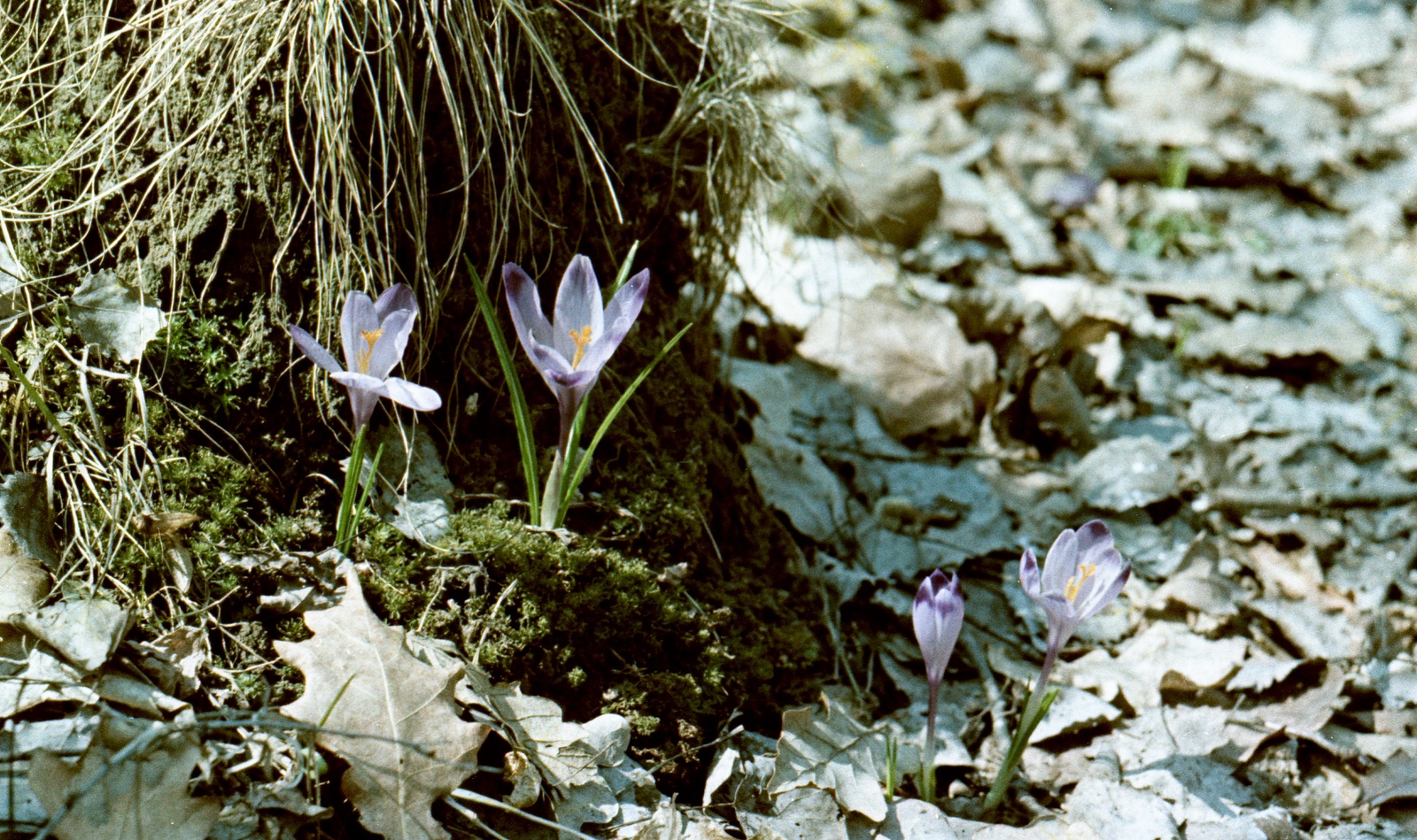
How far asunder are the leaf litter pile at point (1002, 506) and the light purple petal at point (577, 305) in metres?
0.42

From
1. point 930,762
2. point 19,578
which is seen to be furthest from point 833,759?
point 19,578

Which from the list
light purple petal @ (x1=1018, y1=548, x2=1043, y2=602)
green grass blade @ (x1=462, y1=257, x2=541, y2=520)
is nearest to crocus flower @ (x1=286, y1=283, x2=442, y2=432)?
green grass blade @ (x1=462, y1=257, x2=541, y2=520)

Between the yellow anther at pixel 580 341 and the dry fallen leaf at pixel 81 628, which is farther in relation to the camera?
the yellow anther at pixel 580 341

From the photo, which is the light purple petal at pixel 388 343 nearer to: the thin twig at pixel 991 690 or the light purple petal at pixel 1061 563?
the light purple petal at pixel 1061 563

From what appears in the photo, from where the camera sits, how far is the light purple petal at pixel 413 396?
154 centimetres

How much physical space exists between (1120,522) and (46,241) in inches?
100

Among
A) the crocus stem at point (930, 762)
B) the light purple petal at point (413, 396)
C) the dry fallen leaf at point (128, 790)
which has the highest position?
the light purple petal at point (413, 396)

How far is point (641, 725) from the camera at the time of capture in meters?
1.85

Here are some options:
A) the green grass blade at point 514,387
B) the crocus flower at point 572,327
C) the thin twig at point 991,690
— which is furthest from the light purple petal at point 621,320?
the thin twig at point 991,690

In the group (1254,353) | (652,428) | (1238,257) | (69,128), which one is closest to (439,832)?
(652,428)

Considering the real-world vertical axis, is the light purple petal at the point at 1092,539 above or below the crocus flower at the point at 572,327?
below

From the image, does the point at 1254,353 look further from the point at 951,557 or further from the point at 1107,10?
the point at 1107,10

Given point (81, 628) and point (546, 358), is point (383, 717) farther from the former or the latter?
point (546, 358)

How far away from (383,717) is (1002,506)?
1838 millimetres
